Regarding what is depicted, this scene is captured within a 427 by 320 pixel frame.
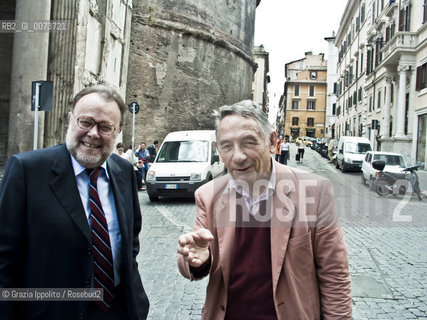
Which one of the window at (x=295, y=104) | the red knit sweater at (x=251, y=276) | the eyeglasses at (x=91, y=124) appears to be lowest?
the red knit sweater at (x=251, y=276)

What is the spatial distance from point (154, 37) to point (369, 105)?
21749 millimetres

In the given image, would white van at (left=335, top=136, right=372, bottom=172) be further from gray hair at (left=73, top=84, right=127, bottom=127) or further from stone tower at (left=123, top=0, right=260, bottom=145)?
gray hair at (left=73, top=84, right=127, bottom=127)

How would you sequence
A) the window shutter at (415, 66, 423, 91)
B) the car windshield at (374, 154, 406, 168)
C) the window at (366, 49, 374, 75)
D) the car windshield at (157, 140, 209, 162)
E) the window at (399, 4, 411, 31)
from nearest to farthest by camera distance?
the car windshield at (157, 140, 209, 162)
the car windshield at (374, 154, 406, 168)
the window shutter at (415, 66, 423, 91)
the window at (399, 4, 411, 31)
the window at (366, 49, 374, 75)

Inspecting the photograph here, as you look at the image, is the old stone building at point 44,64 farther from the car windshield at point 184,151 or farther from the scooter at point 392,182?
the scooter at point 392,182

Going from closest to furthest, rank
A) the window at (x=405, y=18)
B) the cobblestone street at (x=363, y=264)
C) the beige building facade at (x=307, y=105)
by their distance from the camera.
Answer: the cobblestone street at (x=363, y=264), the window at (x=405, y=18), the beige building facade at (x=307, y=105)

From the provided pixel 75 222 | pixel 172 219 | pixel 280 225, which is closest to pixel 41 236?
pixel 75 222

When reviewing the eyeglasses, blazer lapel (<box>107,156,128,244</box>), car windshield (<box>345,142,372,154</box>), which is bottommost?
blazer lapel (<box>107,156,128,244</box>)

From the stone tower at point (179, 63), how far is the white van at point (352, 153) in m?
8.11

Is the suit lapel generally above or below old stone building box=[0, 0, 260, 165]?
below

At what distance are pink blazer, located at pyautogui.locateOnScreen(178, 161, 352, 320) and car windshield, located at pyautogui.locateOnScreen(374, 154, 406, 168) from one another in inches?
588

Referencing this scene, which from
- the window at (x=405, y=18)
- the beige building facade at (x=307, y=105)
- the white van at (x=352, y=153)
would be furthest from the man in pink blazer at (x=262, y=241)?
the beige building facade at (x=307, y=105)

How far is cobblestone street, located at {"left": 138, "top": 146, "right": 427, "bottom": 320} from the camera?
3975 mm

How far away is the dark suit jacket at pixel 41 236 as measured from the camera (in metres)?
1.86

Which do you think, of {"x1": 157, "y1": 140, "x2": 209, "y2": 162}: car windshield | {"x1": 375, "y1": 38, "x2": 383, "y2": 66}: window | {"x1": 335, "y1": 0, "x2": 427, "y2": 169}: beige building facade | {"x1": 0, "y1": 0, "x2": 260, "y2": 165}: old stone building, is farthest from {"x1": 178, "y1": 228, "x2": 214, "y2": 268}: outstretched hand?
{"x1": 375, "y1": 38, "x2": 383, "y2": 66}: window
